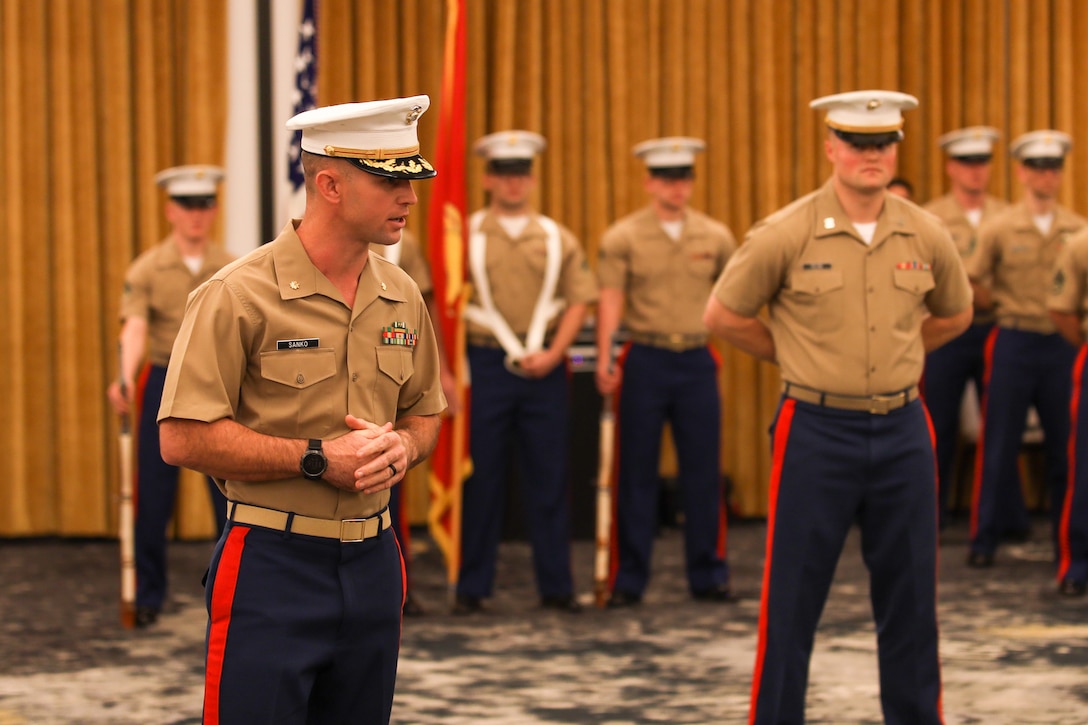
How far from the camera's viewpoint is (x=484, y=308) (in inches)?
200

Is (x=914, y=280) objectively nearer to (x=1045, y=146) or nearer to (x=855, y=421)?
(x=855, y=421)

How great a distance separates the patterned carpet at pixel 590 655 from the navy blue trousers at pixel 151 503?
0.14 m

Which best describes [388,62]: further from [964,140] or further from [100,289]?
[964,140]

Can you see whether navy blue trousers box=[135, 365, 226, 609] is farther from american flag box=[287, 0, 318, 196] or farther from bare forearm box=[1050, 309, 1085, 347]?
bare forearm box=[1050, 309, 1085, 347]

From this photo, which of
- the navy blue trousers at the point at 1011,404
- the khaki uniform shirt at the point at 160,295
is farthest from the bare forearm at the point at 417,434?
the navy blue trousers at the point at 1011,404

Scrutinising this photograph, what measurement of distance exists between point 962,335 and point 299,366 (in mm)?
4488

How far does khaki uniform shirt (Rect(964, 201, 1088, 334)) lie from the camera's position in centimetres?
568

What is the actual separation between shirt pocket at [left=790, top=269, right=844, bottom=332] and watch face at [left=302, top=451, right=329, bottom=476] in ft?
4.96

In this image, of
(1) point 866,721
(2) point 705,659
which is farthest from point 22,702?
(1) point 866,721

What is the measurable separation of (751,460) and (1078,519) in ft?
6.25

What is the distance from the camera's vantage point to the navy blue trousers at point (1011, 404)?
5.67 m

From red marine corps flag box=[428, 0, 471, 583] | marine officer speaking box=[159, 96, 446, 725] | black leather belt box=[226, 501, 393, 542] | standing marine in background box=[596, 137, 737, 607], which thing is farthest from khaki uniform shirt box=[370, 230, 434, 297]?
black leather belt box=[226, 501, 393, 542]

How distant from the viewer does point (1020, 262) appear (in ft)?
18.8

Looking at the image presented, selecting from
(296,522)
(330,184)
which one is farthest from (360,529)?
(330,184)
